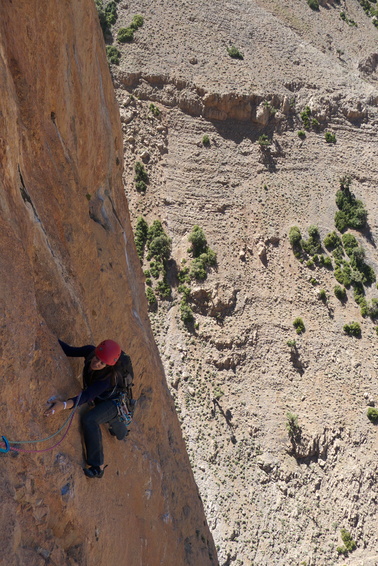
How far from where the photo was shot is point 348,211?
50969 millimetres

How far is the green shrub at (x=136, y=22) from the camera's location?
5453 centimetres

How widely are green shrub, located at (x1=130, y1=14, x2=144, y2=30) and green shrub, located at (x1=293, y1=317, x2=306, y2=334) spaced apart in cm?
3280

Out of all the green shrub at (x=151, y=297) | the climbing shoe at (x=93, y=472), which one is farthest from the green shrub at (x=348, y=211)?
the climbing shoe at (x=93, y=472)

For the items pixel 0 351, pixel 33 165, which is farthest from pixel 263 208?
pixel 0 351

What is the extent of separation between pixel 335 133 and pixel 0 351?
52789 millimetres

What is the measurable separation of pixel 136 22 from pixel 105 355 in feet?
171

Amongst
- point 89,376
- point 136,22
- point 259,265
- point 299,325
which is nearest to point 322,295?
point 299,325

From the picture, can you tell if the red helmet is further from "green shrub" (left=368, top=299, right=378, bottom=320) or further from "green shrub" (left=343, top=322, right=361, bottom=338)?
"green shrub" (left=368, top=299, right=378, bottom=320)

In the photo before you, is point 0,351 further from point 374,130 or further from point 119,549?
point 374,130

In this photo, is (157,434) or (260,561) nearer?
(157,434)

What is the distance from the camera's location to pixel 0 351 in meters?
8.56

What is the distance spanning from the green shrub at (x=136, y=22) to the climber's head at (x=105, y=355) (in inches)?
2034

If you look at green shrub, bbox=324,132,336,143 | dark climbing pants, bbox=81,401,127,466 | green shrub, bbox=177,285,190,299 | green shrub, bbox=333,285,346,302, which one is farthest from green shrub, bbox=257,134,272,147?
dark climbing pants, bbox=81,401,127,466

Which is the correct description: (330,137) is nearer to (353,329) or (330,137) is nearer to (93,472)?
(353,329)
